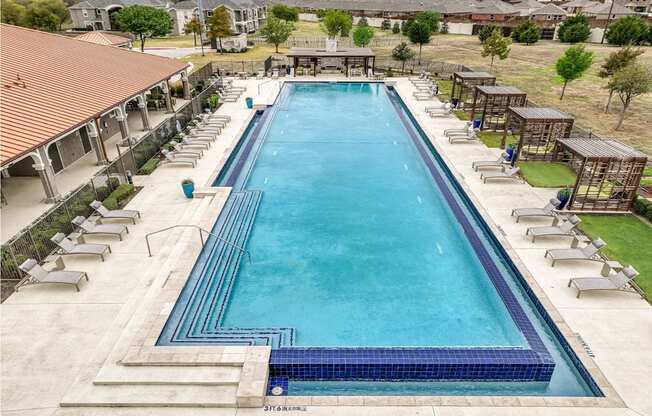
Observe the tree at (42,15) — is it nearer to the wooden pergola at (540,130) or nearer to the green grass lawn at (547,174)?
the wooden pergola at (540,130)

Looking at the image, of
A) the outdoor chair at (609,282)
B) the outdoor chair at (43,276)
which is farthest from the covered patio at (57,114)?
the outdoor chair at (609,282)

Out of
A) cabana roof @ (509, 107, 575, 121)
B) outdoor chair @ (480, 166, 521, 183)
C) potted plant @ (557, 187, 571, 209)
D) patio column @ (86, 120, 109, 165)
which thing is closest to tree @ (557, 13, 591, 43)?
cabana roof @ (509, 107, 575, 121)

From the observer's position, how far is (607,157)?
1429 cm

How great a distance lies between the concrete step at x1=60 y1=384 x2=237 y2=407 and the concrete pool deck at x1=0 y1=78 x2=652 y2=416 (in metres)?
0.02

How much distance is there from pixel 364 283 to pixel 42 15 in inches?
3145

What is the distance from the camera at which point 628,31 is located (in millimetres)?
58938

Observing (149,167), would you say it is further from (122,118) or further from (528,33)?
(528,33)

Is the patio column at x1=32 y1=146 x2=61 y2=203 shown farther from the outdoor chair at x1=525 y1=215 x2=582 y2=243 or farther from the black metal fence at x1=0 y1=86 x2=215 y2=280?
the outdoor chair at x1=525 y1=215 x2=582 y2=243

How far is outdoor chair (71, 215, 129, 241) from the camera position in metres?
13.1

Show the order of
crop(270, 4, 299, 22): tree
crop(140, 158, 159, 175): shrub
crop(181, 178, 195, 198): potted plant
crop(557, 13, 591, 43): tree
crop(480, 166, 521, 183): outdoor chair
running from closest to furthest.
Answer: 1. crop(181, 178, 195, 198): potted plant
2. crop(480, 166, 521, 183): outdoor chair
3. crop(140, 158, 159, 175): shrub
4. crop(557, 13, 591, 43): tree
5. crop(270, 4, 299, 22): tree

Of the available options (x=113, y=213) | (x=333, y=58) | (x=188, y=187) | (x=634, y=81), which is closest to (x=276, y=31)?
(x=333, y=58)

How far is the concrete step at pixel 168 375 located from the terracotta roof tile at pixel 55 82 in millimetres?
8612

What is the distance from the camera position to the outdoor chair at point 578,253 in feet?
38.6

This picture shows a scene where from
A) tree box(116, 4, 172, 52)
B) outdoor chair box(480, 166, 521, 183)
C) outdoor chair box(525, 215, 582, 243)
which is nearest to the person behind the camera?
outdoor chair box(525, 215, 582, 243)
